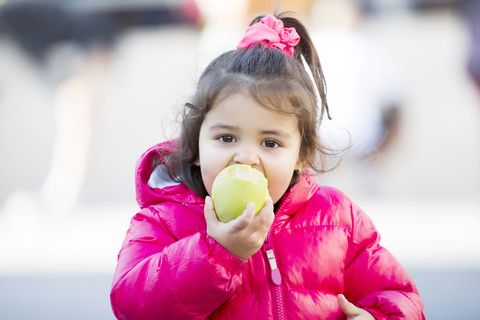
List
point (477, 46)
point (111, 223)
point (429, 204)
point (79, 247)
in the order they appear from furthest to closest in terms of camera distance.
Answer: point (477, 46)
point (429, 204)
point (111, 223)
point (79, 247)

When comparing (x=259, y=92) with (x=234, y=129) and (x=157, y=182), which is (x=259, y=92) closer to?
(x=234, y=129)

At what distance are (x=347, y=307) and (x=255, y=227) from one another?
317 millimetres

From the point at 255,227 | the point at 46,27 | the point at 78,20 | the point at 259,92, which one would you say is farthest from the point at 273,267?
the point at 46,27

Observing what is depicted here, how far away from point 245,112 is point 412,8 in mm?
5820

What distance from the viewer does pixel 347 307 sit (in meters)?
1.39

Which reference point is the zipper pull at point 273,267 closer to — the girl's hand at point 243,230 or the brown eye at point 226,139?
the girl's hand at point 243,230

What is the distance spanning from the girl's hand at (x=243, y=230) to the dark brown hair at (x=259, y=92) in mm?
260

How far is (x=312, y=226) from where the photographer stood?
1518mm

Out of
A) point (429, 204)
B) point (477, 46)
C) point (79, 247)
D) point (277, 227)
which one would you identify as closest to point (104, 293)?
point (79, 247)

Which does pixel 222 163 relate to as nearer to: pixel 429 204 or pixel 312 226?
pixel 312 226

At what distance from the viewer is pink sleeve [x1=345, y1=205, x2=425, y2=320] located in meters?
1.47

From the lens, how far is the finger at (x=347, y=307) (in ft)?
4.58

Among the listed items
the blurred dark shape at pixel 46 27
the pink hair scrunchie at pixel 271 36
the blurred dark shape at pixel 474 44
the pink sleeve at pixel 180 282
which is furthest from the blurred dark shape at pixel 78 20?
the pink sleeve at pixel 180 282

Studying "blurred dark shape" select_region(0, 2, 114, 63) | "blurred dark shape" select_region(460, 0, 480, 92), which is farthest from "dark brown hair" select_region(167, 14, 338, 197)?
"blurred dark shape" select_region(0, 2, 114, 63)
